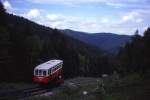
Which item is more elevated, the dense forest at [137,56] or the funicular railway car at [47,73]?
the dense forest at [137,56]

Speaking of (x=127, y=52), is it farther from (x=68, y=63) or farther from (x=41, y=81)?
(x=41, y=81)

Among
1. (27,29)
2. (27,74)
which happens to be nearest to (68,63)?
(27,29)

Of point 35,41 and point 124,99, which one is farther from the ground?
point 35,41

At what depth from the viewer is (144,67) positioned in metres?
46.0

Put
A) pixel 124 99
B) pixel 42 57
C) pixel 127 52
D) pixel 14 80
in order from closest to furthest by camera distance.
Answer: pixel 124 99, pixel 14 80, pixel 42 57, pixel 127 52

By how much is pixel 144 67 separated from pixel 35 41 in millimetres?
19528

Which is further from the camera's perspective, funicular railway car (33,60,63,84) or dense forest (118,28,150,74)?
dense forest (118,28,150,74)

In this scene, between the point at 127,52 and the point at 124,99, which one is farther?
the point at 127,52

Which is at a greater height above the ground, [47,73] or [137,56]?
[137,56]

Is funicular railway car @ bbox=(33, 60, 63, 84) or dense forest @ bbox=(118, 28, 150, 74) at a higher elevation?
dense forest @ bbox=(118, 28, 150, 74)

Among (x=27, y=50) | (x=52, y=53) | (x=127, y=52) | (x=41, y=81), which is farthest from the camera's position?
(x=127, y=52)

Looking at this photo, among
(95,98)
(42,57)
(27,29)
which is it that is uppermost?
(27,29)

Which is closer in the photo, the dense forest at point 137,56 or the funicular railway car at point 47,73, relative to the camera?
the funicular railway car at point 47,73

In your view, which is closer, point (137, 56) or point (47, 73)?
point (47, 73)
